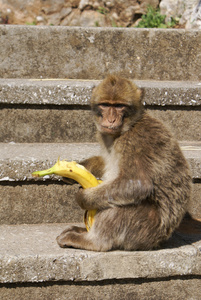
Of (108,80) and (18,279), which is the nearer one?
(18,279)

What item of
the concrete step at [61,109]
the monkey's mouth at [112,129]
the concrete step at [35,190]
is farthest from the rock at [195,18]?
the monkey's mouth at [112,129]

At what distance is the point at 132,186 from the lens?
9.50ft

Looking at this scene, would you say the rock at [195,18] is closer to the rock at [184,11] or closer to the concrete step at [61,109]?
the rock at [184,11]

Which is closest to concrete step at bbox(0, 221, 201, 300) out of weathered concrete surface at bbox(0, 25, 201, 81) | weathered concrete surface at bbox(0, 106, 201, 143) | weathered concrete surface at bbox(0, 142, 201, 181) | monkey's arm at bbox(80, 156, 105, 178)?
weathered concrete surface at bbox(0, 142, 201, 181)

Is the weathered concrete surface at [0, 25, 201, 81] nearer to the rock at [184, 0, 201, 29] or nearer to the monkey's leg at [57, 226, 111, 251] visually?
the rock at [184, 0, 201, 29]

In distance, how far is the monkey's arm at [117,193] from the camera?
2.90 m

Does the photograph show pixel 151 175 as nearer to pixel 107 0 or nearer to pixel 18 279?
pixel 18 279

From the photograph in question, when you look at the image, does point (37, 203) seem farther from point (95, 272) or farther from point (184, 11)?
point (184, 11)

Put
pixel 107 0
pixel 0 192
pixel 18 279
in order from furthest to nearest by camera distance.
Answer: pixel 107 0 < pixel 0 192 < pixel 18 279

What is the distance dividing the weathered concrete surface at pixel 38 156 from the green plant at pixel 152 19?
2.78 m

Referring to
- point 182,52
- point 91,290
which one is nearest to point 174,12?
point 182,52

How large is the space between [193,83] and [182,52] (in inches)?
14.6

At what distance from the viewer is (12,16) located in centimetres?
708

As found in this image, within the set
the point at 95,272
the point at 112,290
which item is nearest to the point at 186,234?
the point at 112,290
